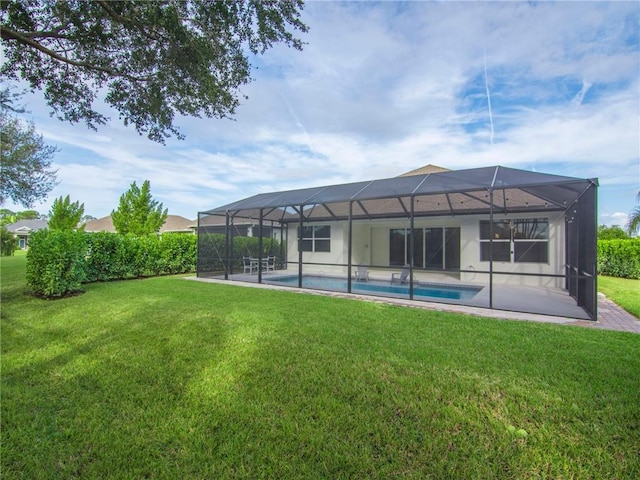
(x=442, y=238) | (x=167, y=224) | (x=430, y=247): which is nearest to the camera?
(x=442, y=238)

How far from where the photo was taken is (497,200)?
36.1ft

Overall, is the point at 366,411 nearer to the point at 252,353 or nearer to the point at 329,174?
the point at 252,353

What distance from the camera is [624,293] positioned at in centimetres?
876

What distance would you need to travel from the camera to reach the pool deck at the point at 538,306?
5.91 m

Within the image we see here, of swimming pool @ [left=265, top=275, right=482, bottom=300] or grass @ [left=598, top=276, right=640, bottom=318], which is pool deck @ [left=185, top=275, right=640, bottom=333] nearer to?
grass @ [left=598, top=276, right=640, bottom=318]

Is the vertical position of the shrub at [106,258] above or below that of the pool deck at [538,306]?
above

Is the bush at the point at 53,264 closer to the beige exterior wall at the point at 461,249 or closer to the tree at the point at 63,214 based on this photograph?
the beige exterior wall at the point at 461,249

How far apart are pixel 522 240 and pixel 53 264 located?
1460 cm

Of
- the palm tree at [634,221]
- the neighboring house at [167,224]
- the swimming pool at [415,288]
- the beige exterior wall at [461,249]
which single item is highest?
the neighboring house at [167,224]

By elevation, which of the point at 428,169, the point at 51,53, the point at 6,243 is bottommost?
the point at 6,243

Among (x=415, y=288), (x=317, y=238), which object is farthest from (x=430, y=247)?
(x=317, y=238)

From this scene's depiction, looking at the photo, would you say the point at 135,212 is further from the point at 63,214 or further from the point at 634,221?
the point at 634,221

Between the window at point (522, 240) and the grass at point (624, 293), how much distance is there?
76.9 inches

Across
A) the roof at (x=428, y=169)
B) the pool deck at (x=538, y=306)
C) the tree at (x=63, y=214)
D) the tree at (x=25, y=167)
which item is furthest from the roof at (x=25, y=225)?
the pool deck at (x=538, y=306)
